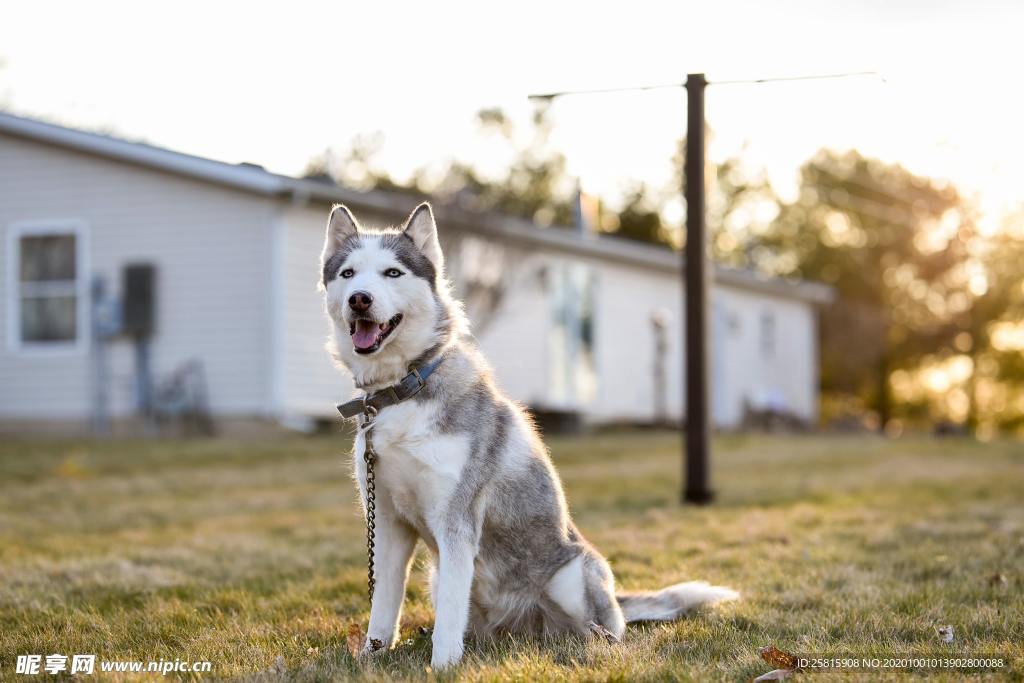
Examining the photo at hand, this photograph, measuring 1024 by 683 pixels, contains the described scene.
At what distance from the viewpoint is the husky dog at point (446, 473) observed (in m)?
4.30

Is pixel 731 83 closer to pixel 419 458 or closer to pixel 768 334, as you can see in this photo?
pixel 419 458

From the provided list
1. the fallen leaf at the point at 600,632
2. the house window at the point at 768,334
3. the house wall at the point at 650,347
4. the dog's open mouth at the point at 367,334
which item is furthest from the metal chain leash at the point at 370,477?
the house window at the point at 768,334

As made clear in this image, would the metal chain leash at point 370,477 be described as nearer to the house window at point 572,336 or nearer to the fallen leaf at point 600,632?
the fallen leaf at point 600,632

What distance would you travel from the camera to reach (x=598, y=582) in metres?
4.64

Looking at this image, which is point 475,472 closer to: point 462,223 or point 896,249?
point 462,223

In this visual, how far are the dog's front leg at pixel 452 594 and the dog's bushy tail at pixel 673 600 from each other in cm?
99

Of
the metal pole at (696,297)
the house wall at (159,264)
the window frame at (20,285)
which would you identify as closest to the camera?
the metal pole at (696,297)

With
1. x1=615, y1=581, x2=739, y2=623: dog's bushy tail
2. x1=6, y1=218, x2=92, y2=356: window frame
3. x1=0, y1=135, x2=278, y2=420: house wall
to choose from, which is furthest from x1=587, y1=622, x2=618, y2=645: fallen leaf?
x1=6, y1=218, x2=92, y2=356: window frame

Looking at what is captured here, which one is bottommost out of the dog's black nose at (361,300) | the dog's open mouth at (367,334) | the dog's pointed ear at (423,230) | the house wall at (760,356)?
the house wall at (760,356)

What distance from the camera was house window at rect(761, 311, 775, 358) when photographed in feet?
99.2

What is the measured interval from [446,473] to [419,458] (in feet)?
0.38

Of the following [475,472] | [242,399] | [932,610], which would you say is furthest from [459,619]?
[242,399]

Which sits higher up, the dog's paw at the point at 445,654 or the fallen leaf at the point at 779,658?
the fallen leaf at the point at 779,658

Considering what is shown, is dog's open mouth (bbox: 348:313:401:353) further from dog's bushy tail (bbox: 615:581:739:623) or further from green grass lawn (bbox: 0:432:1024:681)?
dog's bushy tail (bbox: 615:581:739:623)
